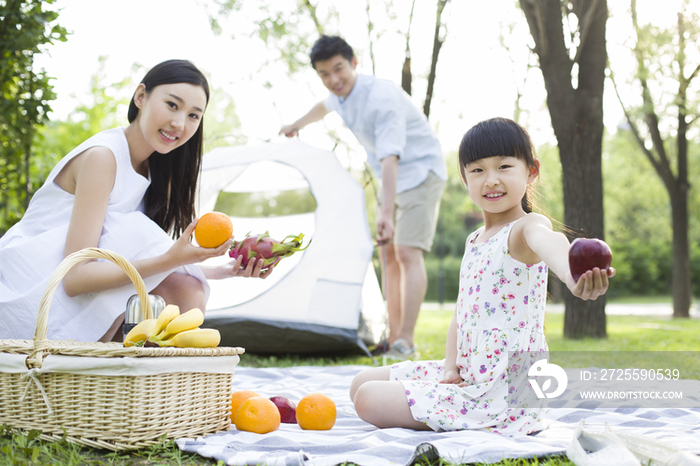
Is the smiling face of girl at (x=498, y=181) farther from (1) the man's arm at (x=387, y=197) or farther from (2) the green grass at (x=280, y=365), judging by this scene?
(1) the man's arm at (x=387, y=197)

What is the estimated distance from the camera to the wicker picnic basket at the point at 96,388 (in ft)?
4.53

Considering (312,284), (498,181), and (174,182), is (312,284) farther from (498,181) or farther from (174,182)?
(498,181)

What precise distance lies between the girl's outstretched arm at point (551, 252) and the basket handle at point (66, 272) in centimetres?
116

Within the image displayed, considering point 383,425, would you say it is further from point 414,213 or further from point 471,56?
point 471,56

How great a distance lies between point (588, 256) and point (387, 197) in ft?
7.25

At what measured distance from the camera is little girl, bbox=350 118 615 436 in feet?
5.59

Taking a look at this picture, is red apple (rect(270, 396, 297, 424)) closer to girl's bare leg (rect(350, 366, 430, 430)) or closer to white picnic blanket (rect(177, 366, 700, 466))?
white picnic blanket (rect(177, 366, 700, 466))

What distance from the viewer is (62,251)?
187 centimetres

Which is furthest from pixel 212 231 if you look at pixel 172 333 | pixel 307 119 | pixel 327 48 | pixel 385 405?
pixel 307 119

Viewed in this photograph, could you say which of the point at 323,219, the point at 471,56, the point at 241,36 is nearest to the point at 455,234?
the point at 471,56

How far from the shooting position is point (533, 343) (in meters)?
1.76

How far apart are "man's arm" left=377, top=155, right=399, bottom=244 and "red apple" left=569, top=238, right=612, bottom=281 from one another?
84.7 inches

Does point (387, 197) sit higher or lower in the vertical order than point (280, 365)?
higher

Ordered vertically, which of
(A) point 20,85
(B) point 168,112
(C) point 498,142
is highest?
(A) point 20,85
